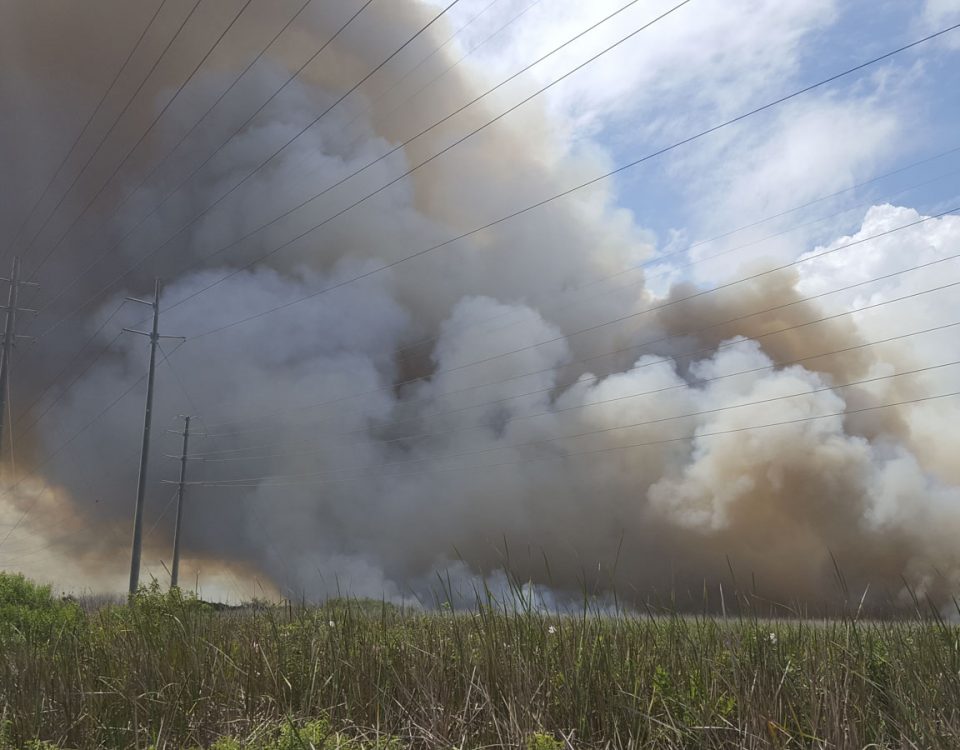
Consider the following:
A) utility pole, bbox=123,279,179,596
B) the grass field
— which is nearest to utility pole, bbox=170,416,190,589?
utility pole, bbox=123,279,179,596

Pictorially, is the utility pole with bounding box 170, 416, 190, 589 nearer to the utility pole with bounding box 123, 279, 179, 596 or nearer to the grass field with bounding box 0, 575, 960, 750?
the utility pole with bounding box 123, 279, 179, 596

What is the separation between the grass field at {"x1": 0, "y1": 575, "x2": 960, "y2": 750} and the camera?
5.34m

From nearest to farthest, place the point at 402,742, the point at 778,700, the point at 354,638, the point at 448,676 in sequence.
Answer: the point at 778,700, the point at 402,742, the point at 448,676, the point at 354,638

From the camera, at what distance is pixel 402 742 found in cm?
A: 599

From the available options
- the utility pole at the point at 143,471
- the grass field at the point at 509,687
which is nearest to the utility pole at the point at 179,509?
the utility pole at the point at 143,471

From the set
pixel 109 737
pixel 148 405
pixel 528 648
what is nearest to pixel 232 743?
pixel 109 737

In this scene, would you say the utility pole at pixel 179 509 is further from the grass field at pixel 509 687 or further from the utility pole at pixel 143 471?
the grass field at pixel 509 687

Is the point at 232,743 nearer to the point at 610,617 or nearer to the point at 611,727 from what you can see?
the point at 611,727

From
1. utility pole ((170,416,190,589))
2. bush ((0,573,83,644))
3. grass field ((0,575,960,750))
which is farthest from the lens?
utility pole ((170,416,190,589))

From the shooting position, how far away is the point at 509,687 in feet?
19.9

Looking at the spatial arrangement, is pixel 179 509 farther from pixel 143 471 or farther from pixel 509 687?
pixel 509 687

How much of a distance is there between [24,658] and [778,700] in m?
7.48

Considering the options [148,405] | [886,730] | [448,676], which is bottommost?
[886,730]

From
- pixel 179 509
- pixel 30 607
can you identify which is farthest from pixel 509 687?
pixel 179 509
